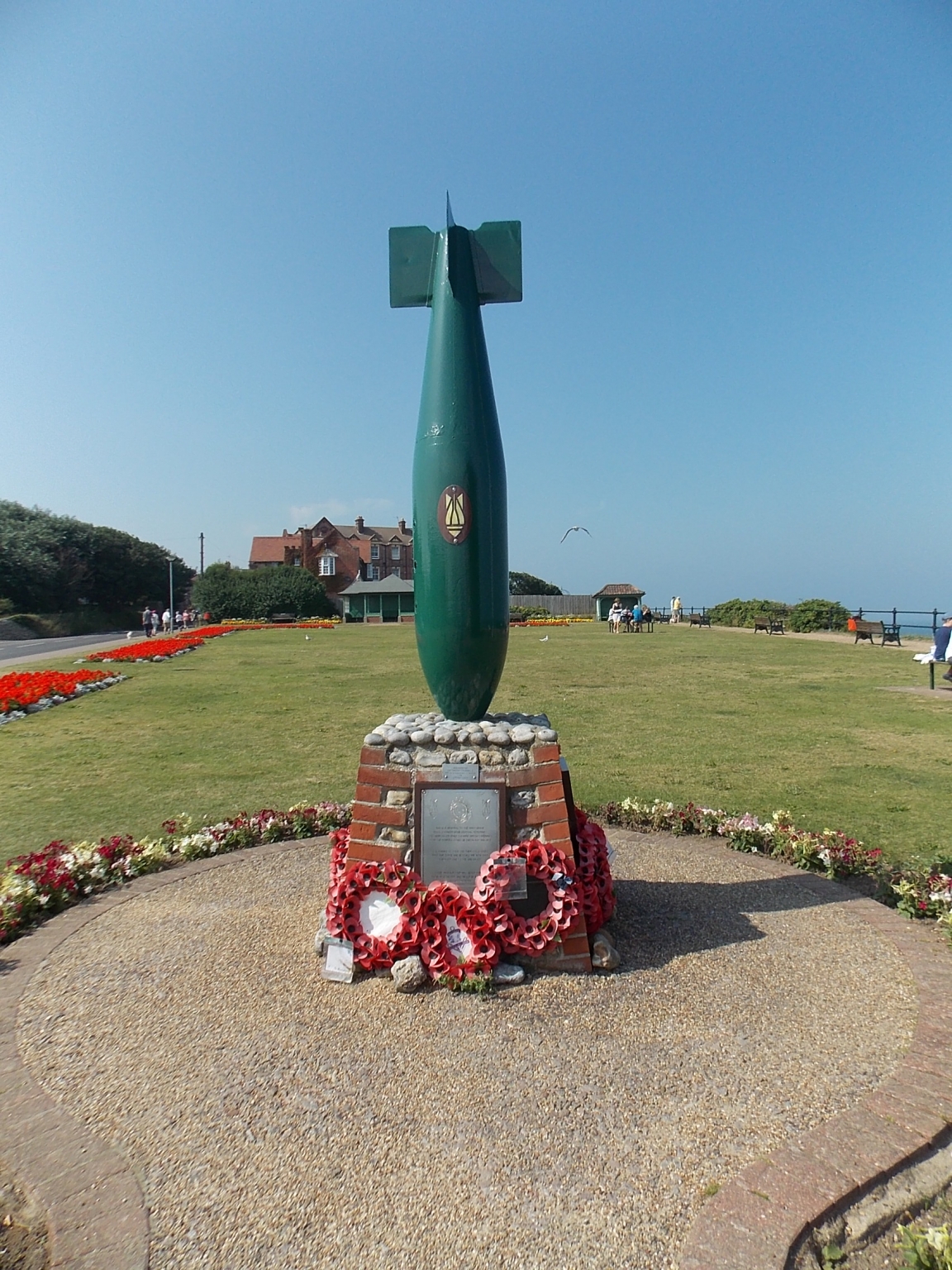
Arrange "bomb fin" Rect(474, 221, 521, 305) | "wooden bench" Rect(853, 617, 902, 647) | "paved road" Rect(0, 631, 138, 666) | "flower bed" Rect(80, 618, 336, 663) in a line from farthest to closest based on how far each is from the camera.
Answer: "wooden bench" Rect(853, 617, 902, 647) < "paved road" Rect(0, 631, 138, 666) < "flower bed" Rect(80, 618, 336, 663) < "bomb fin" Rect(474, 221, 521, 305)

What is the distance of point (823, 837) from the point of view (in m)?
6.43

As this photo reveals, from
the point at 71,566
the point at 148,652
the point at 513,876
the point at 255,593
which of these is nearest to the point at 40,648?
the point at 148,652

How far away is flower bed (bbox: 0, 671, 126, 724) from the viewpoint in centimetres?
1481

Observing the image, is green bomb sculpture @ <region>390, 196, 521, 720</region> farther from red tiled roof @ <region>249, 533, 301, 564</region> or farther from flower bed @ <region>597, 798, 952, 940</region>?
red tiled roof @ <region>249, 533, 301, 564</region>

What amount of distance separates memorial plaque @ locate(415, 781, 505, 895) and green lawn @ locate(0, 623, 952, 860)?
3661 millimetres

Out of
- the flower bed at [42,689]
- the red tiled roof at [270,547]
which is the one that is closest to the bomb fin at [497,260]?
the flower bed at [42,689]

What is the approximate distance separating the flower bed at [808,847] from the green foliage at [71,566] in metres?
54.7

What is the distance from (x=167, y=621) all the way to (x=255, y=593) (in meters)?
9.39

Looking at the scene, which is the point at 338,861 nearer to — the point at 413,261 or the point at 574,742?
the point at 413,261

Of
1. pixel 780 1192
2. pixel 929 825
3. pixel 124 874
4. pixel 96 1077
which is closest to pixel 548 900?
pixel 780 1192

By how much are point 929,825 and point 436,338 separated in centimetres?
621

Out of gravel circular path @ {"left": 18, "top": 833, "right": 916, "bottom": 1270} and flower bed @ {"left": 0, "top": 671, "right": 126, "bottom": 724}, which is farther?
flower bed @ {"left": 0, "top": 671, "right": 126, "bottom": 724}

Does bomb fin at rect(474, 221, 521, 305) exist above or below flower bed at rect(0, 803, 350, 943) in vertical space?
above

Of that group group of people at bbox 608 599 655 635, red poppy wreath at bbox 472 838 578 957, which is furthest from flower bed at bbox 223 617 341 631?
red poppy wreath at bbox 472 838 578 957
